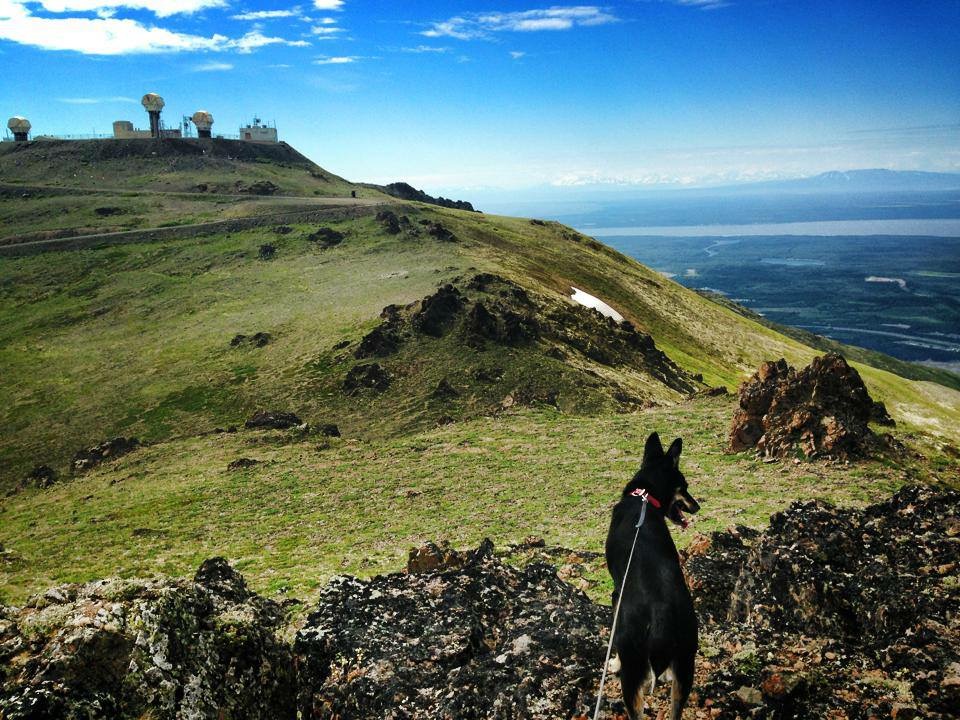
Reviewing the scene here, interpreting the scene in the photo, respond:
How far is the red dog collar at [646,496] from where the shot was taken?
8.42m

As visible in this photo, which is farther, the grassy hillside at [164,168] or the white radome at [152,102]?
the white radome at [152,102]

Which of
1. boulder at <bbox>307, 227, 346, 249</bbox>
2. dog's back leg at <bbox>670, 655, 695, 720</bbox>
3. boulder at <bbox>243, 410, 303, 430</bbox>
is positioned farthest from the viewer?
boulder at <bbox>307, 227, 346, 249</bbox>

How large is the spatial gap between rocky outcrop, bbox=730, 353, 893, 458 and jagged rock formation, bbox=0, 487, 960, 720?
1608 cm

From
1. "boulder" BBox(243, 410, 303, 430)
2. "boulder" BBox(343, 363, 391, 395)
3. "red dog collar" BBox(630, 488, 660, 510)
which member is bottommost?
"boulder" BBox(243, 410, 303, 430)

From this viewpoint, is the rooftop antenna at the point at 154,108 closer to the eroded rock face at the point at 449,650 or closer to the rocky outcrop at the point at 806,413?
the rocky outcrop at the point at 806,413

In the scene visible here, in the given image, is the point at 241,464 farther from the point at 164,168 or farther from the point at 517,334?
Answer: the point at 164,168

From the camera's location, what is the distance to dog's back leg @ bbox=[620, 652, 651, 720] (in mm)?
6777

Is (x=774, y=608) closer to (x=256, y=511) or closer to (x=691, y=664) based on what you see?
(x=691, y=664)

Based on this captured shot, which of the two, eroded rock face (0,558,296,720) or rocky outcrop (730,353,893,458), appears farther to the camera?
rocky outcrop (730,353,893,458)

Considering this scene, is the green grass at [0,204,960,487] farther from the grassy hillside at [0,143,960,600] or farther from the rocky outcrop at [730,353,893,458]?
the rocky outcrop at [730,353,893,458]

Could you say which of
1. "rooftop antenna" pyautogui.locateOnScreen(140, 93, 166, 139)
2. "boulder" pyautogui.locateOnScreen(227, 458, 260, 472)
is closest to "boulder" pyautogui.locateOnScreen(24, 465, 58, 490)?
"boulder" pyautogui.locateOnScreen(227, 458, 260, 472)

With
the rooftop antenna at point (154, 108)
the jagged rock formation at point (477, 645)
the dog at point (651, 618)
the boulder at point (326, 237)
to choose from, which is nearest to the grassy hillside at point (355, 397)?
the boulder at point (326, 237)

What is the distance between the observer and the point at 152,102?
155500mm

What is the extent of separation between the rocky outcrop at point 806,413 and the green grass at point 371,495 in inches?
47.5
